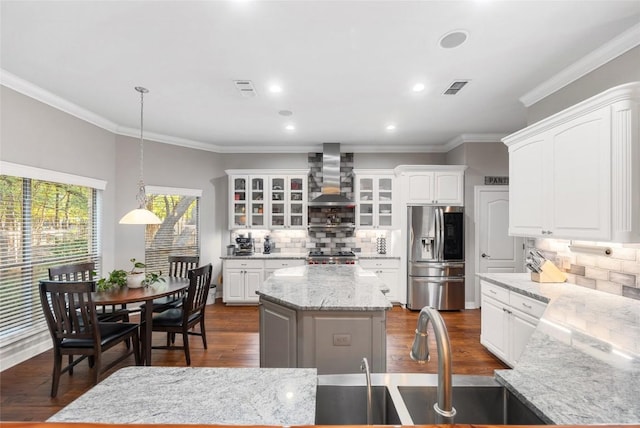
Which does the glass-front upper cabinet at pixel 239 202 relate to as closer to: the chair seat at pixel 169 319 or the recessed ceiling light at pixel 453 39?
the chair seat at pixel 169 319

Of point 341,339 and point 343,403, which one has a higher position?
point 343,403

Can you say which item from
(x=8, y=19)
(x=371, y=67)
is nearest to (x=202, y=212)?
(x=8, y=19)

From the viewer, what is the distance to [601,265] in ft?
8.45

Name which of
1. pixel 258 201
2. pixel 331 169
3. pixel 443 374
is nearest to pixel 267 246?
pixel 258 201

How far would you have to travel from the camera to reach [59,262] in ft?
11.8

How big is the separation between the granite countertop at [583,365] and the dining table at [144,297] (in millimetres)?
2830

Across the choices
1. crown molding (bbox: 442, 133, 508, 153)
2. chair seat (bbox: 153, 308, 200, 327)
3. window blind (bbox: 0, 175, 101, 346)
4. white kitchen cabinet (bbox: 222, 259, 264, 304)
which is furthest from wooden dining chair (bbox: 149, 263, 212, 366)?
crown molding (bbox: 442, 133, 508, 153)

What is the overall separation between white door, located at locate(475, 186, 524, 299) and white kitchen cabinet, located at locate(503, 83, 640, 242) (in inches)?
74.0

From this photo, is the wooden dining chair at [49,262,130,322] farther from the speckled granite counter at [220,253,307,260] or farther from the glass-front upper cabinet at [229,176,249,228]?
the glass-front upper cabinet at [229,176,249,228]

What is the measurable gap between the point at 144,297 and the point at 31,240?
65.3 inches

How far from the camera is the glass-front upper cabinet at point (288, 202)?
5492mm

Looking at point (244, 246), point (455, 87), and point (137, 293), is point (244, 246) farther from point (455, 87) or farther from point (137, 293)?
point (455, 87)

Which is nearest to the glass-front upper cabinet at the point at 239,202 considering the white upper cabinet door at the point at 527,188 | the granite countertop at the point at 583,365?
the white upper cabinet door at the point at 527,188

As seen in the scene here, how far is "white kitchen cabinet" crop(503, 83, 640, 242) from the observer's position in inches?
82.1
